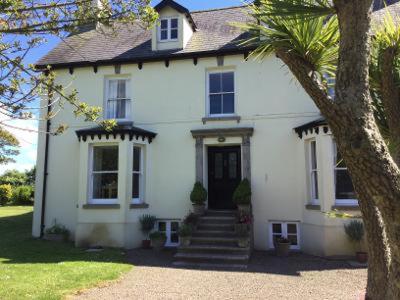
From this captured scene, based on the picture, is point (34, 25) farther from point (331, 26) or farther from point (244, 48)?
point (244, 48)

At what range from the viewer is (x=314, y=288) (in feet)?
25.5

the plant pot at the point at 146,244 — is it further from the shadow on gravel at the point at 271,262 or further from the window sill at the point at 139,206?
the window sill at the point at 139,206

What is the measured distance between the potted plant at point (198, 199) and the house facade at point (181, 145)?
2.15ft

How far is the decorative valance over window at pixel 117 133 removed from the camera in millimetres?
12562

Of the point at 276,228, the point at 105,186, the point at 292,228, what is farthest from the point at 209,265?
the point at 105,186

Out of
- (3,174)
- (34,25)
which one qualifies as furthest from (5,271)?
(3,174)

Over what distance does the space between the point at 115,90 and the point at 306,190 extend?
7366 millimetres

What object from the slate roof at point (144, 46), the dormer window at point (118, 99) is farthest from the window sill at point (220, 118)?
the dormer window at point (118, 99)

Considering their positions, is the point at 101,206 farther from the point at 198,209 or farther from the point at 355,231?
the point at 355,231

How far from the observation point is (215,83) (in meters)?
13.4

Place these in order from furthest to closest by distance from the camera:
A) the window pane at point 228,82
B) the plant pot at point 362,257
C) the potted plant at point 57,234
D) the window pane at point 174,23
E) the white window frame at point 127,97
Result: the window pane at point 174,23
the white window frame at point 127,97
the window pane at point 228,82
the potted plant at point 57,234
the plant pot at point 362,257

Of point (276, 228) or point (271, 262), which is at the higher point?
point (276, 228)

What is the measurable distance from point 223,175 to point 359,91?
1082cm

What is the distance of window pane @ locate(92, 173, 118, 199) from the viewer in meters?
13.0
